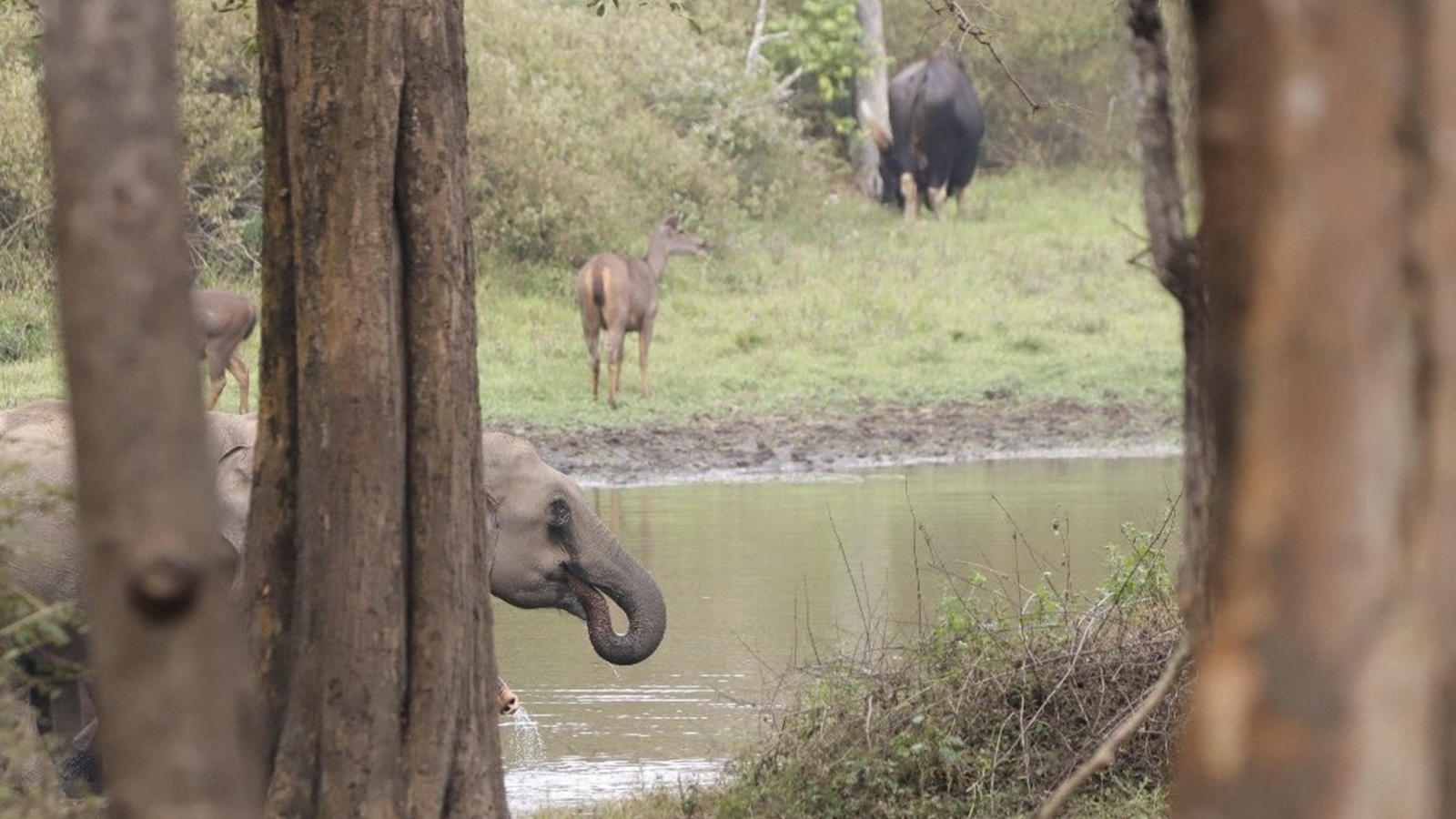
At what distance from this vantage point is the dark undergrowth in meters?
6.10

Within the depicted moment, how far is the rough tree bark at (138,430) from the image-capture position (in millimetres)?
2016

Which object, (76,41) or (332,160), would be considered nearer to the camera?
(76,41)

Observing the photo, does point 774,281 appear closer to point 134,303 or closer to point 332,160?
point 332,160

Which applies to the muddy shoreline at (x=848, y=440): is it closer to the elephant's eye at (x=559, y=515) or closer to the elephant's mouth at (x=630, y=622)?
the elephant's mouth at (x=630, y=622)

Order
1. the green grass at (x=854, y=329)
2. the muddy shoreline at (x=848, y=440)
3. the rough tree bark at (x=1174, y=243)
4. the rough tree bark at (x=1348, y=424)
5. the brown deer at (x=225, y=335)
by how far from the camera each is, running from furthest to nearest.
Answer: the green grass at (x=854, y=329) < the brown deer at (x=225, y=335) < the muddy shoreline at (x=848, y=440) < the rough tree bark at (x=1174, y=243) < the rough tree bark at (x=1348, y=424)

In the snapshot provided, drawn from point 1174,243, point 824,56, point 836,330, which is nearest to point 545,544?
point 1174,243

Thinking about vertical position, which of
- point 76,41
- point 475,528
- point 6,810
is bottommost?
point 6,810

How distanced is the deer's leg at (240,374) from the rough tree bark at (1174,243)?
1458 cm

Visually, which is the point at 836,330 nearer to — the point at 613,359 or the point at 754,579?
the point at 613,359

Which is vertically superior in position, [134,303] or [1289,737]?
[134,303]

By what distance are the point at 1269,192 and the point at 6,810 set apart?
294 centimetres

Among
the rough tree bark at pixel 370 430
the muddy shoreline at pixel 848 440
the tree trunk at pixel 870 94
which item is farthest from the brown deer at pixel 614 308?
the rough tree bark at pixel 370 430

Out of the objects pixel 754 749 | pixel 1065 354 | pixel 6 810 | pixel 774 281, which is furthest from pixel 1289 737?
pixel 774 281

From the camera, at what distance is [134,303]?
205 centimetres
